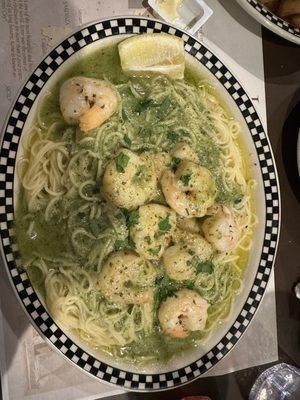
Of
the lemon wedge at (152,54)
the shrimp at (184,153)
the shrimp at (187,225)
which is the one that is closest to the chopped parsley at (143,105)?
the lemon wedge at (152,54)

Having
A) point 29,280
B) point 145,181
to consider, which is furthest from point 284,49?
point 29,280

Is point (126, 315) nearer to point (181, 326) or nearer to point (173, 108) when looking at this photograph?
point (181, 326)

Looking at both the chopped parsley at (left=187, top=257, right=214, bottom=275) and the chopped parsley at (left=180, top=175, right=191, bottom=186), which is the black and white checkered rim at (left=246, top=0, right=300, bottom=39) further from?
the chopped parsley at (left=187, top=257, right=214, bottom=275)

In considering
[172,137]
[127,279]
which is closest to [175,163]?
[172,137]

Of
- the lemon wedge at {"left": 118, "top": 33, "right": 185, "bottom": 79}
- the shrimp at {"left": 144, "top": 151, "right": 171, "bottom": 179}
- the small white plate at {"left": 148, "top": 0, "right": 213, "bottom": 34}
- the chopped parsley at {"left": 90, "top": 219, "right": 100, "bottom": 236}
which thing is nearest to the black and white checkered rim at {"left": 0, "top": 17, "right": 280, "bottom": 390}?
the lemon wedge at {"left": 118, "top": 33, "right": 185, "bottom": 79}

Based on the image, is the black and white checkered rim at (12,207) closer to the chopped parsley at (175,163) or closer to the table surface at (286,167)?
the table surface at (286,167)
